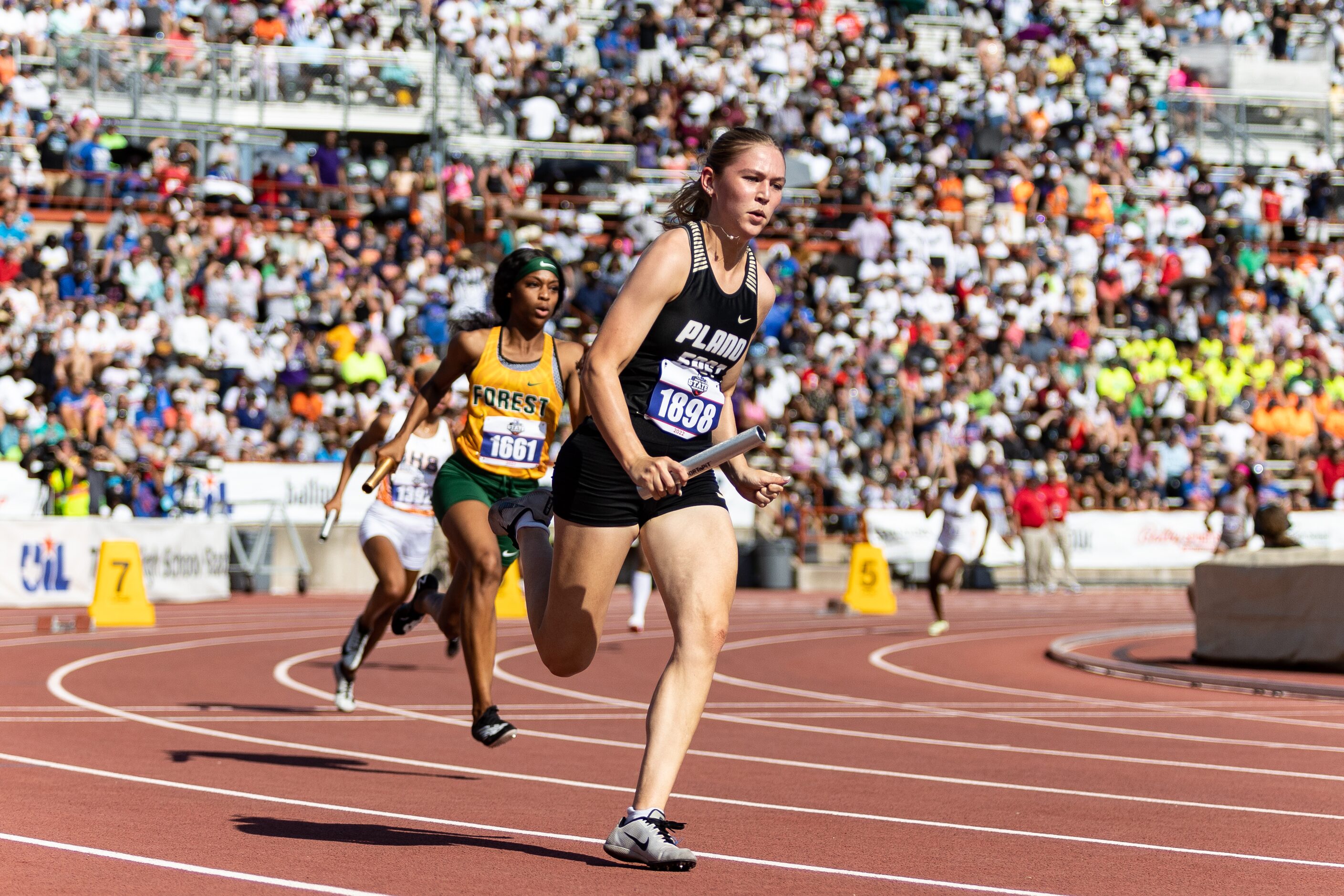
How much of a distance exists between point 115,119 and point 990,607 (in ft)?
51.0

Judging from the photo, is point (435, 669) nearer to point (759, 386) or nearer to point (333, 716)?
point (333, 716)

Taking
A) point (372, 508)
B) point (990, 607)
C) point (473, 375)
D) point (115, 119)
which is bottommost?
point (990, 607)

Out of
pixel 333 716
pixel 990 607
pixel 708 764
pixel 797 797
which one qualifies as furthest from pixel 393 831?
pixel 990 607

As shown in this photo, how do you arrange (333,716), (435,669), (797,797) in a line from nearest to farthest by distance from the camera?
(797,797)
(333,716)
(435,669)

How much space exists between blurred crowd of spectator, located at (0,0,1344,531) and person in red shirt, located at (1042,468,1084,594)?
0.75m

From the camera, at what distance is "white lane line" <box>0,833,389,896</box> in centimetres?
568

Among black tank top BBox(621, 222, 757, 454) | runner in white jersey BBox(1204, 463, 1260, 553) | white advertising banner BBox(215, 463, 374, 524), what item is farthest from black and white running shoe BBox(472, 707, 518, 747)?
runner in white jersey BBox(1204, 463, 1260, 553)

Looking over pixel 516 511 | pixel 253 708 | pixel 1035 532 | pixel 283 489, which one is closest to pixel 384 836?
pixel 516 511

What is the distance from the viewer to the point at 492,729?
8.27 metres

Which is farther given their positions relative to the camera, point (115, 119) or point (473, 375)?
point (115, 119)

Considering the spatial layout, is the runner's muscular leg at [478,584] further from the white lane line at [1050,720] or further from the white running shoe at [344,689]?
the white lane line at [1050,720]

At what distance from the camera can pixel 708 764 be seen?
9.34 m

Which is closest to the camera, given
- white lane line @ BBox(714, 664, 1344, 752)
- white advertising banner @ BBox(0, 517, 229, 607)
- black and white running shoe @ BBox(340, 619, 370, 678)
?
white lane line @ BBox(714, 664, 1344, 752)

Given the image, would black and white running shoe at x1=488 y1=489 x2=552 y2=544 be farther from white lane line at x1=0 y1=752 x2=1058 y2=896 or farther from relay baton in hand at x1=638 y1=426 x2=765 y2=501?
relay baton in hand at x1=638 y1=426 x2=765 y2=501
